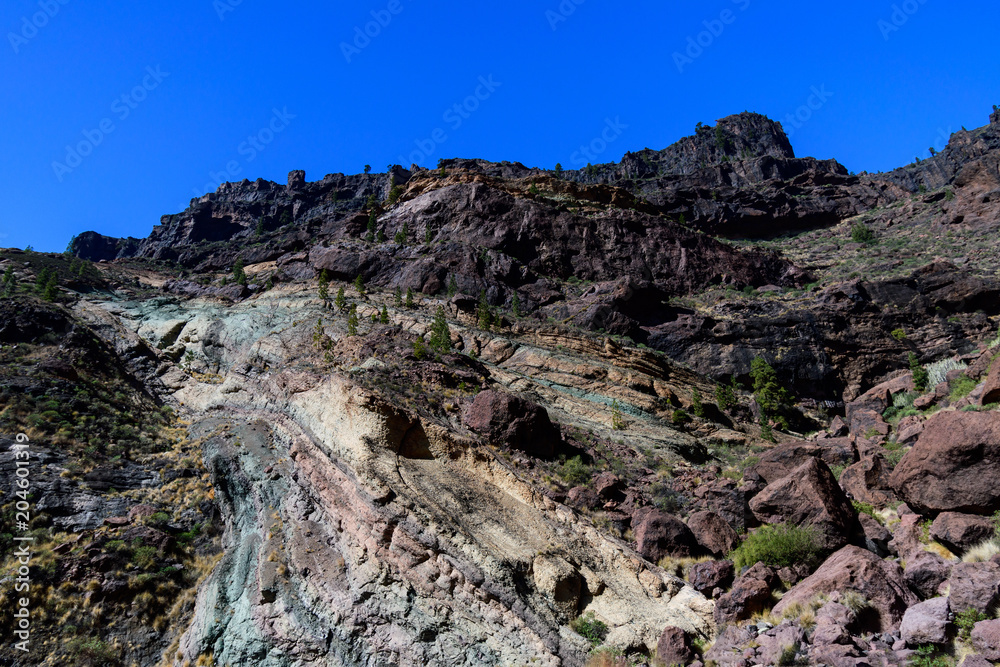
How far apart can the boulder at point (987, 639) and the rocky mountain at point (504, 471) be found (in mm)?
37

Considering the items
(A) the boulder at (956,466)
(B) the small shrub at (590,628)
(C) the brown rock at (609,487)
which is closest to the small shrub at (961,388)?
(A) the boulder at (956,466)

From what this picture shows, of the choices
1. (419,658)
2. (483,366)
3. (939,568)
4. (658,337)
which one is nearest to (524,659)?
(419,658)

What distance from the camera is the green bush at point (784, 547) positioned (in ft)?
42.6

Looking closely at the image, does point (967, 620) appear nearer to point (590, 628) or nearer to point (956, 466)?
point (956, 466)

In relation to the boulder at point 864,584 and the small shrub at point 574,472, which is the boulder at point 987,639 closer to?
the boulder at point 864,584

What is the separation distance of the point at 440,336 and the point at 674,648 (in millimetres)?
26041

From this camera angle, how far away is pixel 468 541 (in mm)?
15086

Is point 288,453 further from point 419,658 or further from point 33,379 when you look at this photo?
point 33,379

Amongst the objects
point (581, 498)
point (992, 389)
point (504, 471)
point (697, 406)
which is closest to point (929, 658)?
point (992, 389)

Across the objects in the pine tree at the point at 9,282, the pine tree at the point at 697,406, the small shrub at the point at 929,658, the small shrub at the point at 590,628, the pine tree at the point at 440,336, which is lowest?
the small shrub at the point at 929,658

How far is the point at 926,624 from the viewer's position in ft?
27.2

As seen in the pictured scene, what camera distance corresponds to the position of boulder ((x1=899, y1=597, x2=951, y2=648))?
26.6 ft

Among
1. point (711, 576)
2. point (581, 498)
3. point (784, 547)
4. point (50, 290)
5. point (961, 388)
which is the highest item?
point (50, 290)

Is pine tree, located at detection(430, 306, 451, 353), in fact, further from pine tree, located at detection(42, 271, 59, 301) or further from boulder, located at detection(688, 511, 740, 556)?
pine tree, located at detection(42, 271, 59, 301)
